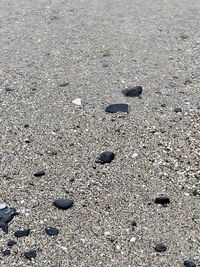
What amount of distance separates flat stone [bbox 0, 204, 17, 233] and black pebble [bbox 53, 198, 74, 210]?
277 millimetres

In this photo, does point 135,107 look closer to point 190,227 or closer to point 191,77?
point 191,77

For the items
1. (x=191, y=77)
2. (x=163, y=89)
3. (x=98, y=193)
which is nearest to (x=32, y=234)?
(x=98, y=193)

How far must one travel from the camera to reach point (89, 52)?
18.4 feet

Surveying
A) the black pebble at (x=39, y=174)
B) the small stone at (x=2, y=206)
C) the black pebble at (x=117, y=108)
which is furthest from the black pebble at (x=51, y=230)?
the black pebble at (x=117, y=108)

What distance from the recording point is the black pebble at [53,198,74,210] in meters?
3.48

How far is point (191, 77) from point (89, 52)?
1.18 meters

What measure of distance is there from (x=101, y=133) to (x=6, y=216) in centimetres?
115

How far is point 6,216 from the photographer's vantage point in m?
3.41

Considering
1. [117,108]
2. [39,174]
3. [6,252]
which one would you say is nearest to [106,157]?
[39,174]

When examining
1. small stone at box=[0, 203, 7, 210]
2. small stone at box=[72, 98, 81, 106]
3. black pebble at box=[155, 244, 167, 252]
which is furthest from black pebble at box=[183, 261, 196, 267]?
small stone at box=[72, 98, 81, 106]

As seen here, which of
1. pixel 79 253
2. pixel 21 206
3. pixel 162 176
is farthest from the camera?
pixel 162 176

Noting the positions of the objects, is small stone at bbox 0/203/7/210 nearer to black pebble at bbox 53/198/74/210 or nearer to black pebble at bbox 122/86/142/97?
black pebble at bbox 53/198/74/210

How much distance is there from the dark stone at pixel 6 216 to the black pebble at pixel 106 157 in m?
0.77

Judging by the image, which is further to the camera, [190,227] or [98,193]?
[98,193]
